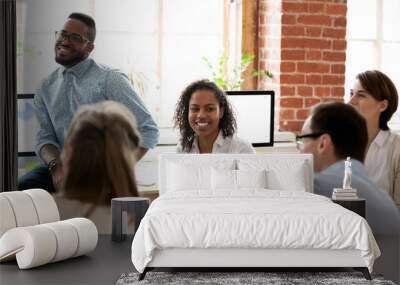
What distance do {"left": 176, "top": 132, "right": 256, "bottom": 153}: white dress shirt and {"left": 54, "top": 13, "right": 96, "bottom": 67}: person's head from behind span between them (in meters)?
1.53

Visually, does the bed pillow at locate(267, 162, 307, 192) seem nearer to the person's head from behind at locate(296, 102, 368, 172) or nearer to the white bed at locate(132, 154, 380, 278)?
the person's head from behind at locate(296, 102, 368, 172)

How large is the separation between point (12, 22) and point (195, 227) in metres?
3.54

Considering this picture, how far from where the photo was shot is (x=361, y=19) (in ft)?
28.5

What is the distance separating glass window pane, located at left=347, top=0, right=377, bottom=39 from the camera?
8.64 m

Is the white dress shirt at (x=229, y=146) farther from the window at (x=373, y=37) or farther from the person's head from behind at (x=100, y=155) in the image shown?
the window at (x=373, y=37)

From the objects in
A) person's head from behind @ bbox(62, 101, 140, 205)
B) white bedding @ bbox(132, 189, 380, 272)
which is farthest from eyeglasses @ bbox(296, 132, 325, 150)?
white bedding @ bbox(132, 189, 380, 272)

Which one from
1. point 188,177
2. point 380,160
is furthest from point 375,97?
point 188,177

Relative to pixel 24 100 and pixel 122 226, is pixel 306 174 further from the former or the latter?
pixel 24 100

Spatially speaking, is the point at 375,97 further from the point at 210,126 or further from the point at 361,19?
the point at 210,126

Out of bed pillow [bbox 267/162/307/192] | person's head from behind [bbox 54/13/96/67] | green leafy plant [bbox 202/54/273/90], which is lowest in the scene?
bed pillow [bbox 267/162/307/192]

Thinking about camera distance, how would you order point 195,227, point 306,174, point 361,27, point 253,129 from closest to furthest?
point 195,227, point 306,174, point 253,129, point 361,27

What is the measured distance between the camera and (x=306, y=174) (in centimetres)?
742

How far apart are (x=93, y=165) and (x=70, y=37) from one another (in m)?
1.38

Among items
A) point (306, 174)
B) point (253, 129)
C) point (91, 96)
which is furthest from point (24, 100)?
point (306, 174)
